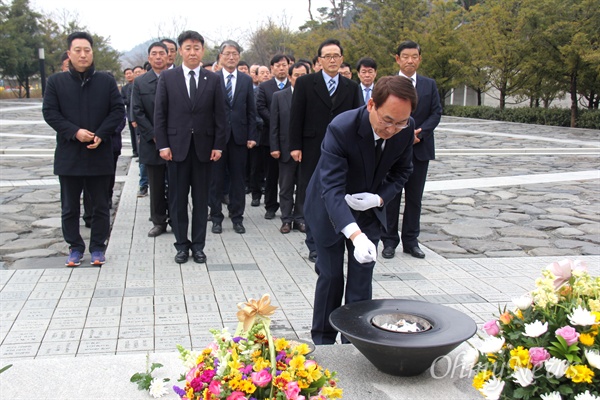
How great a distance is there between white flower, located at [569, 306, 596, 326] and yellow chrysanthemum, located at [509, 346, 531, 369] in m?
0.20

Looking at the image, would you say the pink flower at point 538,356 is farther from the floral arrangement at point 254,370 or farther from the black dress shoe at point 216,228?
the black dress shoe at point 216,228

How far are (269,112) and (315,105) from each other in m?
2.40

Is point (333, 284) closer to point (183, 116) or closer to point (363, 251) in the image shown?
point (363, 251)

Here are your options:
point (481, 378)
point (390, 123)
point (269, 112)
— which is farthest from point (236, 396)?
point (269, 112)

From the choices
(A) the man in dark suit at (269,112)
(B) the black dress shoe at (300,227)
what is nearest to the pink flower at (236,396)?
(B) the black dress shoe at (300,227)

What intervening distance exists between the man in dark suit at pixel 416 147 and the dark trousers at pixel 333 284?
2396mm

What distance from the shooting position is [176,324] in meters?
4.04

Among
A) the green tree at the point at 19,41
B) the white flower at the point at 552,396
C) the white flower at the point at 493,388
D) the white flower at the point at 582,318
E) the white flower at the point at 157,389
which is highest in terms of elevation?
the green tree at the point at 19,41

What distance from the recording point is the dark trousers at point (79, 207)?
5.32 metres

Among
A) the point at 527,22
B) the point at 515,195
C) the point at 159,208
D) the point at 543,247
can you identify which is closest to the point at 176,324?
the point at 159,208

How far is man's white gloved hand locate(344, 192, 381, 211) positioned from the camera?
314cm

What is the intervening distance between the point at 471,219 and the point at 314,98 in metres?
2.86

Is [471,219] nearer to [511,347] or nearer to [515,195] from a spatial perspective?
[515,195]

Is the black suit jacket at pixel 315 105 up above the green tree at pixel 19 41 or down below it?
below
